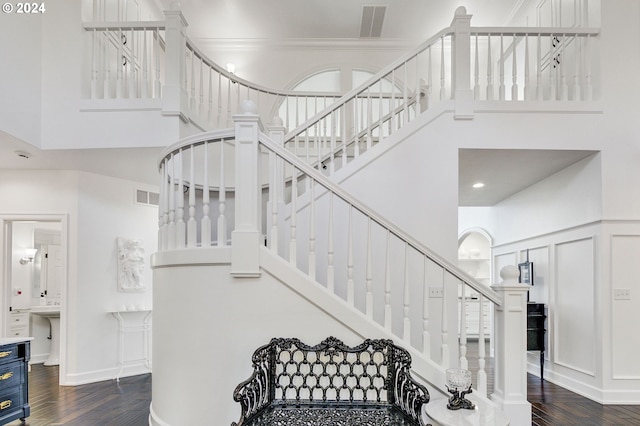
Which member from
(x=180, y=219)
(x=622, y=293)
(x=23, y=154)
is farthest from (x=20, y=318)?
(x=622, y=293)

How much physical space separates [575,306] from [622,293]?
0.60m

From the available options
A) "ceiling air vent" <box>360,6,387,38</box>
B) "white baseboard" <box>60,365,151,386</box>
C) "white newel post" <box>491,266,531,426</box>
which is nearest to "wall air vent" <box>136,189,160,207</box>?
"white baseboard" <box>60,365,151,386</box>

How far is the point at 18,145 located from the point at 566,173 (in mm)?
5876

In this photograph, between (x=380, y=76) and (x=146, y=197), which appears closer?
(x=380, y=76)

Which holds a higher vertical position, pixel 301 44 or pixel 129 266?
pixel 301 44

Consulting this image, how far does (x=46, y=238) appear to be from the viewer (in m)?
7.02

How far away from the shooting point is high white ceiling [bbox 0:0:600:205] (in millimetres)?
4355

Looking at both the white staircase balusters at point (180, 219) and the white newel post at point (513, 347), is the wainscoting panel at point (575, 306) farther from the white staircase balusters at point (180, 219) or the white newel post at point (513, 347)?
the white staircase balusters at point (180, 219)

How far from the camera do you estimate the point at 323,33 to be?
653 cm

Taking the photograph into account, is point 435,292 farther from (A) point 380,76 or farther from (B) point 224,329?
(A) point 380,76

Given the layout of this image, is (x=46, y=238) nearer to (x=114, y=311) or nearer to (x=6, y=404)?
(x=114, y=311)

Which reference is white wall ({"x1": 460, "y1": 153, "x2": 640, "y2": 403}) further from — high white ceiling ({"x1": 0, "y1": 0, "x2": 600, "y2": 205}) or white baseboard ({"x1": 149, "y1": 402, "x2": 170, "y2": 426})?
white baseboard ({"x1": 149, "y1": 402, "x2": 170, "y2": 426})

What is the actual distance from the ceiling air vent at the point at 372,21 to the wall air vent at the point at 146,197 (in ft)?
13.1

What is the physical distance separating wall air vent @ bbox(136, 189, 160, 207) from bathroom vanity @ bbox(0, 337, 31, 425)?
2.45m
